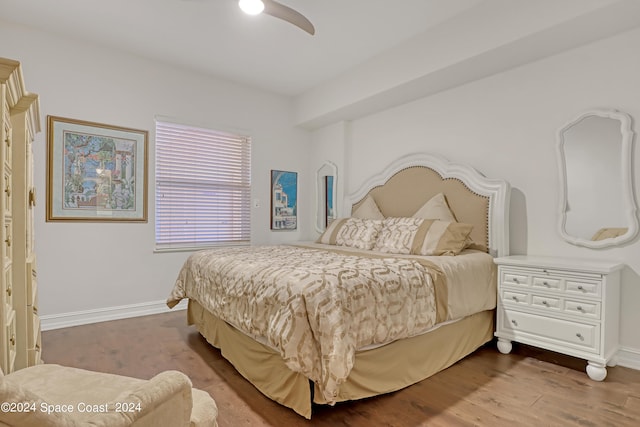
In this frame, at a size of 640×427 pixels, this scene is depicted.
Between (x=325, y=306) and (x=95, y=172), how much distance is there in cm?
307

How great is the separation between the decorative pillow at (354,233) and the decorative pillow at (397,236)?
0.27 ft

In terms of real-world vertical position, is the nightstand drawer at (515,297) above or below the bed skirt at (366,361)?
above

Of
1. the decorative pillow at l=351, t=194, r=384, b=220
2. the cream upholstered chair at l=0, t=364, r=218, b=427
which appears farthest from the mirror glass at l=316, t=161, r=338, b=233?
the cream upholstered chair at l=0, t=364, r=218, b=427

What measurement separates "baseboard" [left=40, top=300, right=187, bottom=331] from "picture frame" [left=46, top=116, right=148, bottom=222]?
93cm

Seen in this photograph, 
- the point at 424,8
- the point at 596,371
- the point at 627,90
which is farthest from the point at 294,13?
the point at 596,371

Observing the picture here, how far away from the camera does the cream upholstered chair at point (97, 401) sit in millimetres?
616

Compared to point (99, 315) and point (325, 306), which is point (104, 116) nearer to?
point (99, 315)

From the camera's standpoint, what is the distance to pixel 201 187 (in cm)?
426

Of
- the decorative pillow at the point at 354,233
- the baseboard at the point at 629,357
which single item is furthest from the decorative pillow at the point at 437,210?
the baseboard at the point at 629,357

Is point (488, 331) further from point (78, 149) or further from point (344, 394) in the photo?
point (78, 149)

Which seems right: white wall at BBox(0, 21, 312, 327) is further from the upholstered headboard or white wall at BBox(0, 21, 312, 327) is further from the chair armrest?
the chair armrest

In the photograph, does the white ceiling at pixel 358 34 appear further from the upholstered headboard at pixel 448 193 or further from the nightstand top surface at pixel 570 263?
the nightstand top surface at pixel 570 263

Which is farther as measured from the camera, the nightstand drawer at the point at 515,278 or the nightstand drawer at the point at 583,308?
the nightstand drawer at the point at 515,278

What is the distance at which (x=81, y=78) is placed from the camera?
342cm
